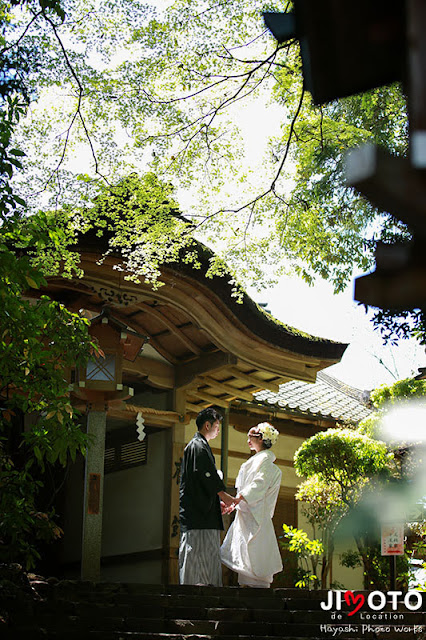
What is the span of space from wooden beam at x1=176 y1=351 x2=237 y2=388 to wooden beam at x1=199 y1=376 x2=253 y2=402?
0.55 ft

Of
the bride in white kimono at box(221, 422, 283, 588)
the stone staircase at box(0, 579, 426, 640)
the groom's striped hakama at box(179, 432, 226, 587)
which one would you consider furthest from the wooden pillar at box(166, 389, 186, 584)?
the stone staircase at box(0, 579, 426, 640)

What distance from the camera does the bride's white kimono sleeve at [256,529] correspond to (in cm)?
789

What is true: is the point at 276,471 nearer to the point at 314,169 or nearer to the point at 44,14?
the point at 314,169

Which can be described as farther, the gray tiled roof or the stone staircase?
the gray tiled roof

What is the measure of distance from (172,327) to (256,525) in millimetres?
3369

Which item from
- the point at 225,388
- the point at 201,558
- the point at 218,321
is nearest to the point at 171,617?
the point at 201,558

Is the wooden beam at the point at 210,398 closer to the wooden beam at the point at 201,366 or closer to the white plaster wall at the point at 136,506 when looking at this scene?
the wooden beam at the point at 201,366

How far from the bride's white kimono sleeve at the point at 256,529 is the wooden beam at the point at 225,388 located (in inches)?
114

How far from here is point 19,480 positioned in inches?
213

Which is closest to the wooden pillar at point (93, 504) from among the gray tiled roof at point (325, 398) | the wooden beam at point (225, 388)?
the wooden beam at point (225, 388)

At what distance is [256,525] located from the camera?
8031 mm

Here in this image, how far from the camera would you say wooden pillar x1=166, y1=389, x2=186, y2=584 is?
10500 millimetres

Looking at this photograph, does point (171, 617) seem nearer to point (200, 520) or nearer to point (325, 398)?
point (200, 520)
